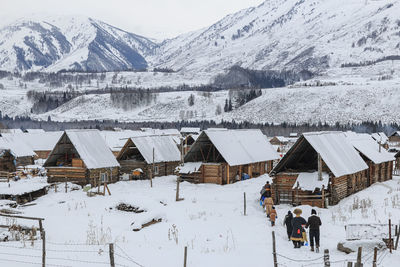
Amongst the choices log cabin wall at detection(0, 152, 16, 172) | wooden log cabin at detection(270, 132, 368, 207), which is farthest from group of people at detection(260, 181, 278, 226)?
log cabin wall at detection(0, 152, 16, 172)

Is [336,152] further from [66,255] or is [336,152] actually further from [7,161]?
[7,161]

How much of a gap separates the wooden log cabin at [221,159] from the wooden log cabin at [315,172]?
8261mm

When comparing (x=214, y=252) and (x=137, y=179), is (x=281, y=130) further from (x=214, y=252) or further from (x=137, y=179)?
(x=214, y=252)

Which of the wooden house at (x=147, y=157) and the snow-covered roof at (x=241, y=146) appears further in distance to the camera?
the wooden house at (x=147, y=157)

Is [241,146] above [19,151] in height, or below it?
above

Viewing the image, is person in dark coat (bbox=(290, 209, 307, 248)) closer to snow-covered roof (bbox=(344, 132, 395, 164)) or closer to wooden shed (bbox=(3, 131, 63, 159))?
snow-covered roof (bbox=(344, 132, 395, 164))

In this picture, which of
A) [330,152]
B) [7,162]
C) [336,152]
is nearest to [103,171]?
[7,162]

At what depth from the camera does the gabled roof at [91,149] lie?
120ft

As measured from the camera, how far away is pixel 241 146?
41.4 metres

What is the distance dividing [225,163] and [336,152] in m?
11.0

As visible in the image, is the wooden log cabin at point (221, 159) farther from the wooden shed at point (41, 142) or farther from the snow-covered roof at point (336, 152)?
the wooden shed at point (41, 142)

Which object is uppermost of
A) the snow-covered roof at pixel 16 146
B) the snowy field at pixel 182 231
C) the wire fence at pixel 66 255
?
the snow-covered roof at pixel 16 146

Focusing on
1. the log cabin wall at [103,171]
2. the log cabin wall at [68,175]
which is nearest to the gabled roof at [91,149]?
the log cabin wall at [103,171]

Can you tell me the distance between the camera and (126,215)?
23406mm
